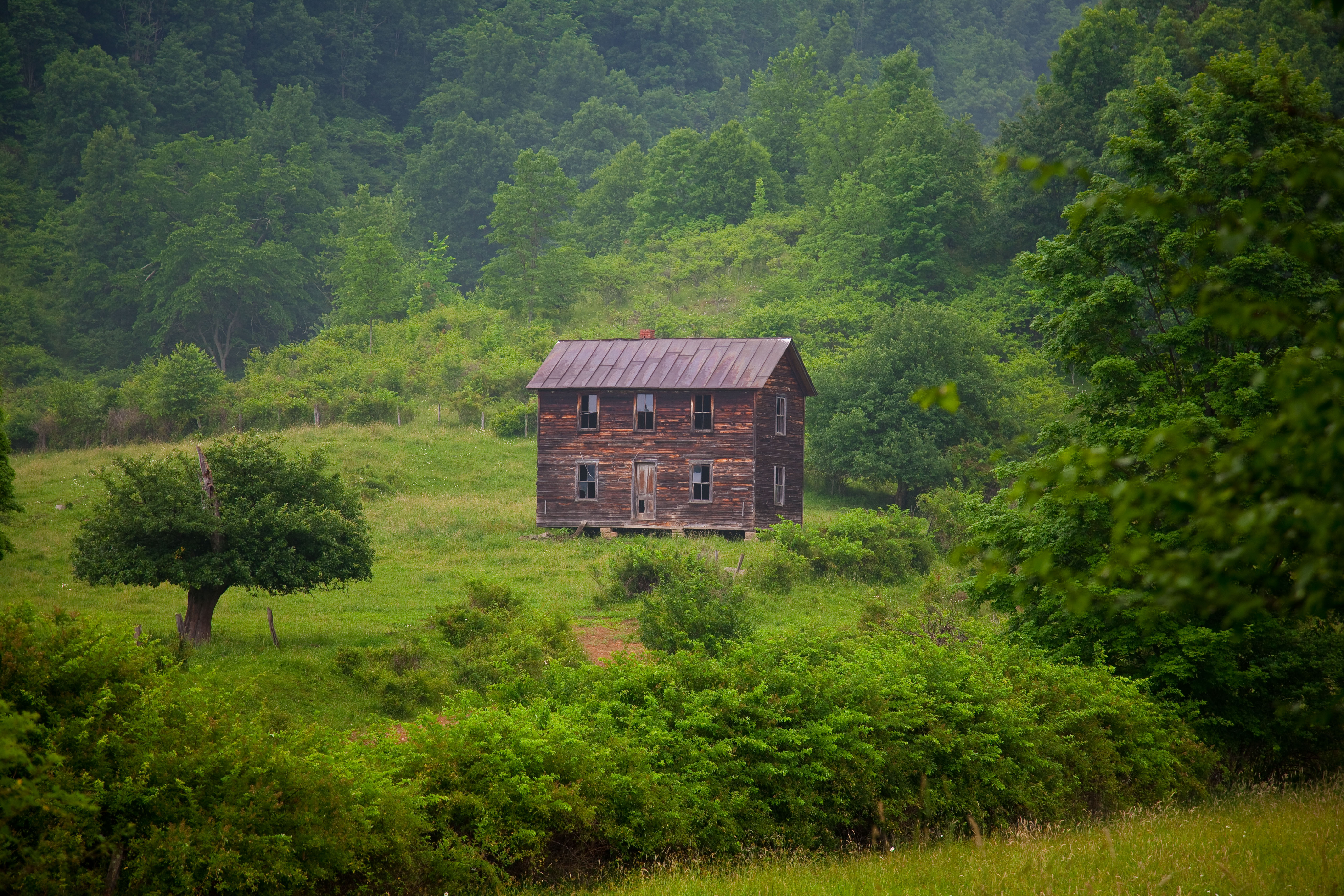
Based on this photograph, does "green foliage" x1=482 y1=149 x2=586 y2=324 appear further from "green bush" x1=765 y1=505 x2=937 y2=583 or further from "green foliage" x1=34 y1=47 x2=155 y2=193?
"green bush" x1=765 y1=505 x2=937 y2=583

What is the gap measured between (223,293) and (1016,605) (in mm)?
79277

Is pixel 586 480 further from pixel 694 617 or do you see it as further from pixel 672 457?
pixel 694 617

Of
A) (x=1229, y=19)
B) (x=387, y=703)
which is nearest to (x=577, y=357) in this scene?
(x=387, y=703)

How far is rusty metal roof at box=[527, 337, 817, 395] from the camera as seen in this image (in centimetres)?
3759

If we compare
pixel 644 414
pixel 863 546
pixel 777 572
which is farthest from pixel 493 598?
pixel 644 414

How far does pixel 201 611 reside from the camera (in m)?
20.6

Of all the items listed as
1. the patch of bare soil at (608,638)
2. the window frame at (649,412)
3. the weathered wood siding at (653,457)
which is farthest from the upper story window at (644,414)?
the patch of bare soil at (608,638)

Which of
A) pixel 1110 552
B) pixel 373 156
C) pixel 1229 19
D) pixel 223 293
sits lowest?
pixel 1110 552

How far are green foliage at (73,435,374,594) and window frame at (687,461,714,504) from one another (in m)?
17.7

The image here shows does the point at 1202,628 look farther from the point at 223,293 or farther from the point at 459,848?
the point at 223,293

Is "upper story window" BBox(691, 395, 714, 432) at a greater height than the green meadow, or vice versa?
"upper story window" BBox(691, 395, 714, 432)

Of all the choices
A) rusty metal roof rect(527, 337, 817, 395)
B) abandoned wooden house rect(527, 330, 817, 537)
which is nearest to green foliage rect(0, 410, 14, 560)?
rusty metal roof rect(527, 337, 817, 395)

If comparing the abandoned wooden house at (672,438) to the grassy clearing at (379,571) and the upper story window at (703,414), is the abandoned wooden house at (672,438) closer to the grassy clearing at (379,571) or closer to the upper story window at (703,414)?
the upper story window at (703,414)

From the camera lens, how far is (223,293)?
268ft
